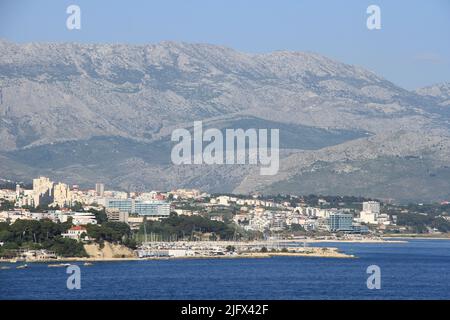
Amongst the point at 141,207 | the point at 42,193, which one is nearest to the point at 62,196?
the point at 42,193

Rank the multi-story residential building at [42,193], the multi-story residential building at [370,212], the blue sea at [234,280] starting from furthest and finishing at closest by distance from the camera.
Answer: the multi-story residential building at [370,212] → the multi-story residential building at [42,193] → the blue sea at [234,280]

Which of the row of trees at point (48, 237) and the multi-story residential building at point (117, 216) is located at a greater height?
the multi-story residential building at point (117, 216)

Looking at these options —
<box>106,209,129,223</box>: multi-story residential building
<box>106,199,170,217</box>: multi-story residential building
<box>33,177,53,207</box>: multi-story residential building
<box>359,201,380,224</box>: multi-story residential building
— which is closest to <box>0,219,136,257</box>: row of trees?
<box>106,209,129,223</box>: multi-story residential building

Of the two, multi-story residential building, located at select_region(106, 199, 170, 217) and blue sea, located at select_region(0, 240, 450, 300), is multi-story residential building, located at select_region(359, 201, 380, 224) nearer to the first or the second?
multi-story residential building, located at select_region(106, 199, 170, 217)

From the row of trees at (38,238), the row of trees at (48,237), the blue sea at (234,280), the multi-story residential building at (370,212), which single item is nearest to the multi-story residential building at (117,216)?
the row of trees at (48,237)

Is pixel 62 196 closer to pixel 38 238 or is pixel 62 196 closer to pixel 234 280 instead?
pixel 38 238

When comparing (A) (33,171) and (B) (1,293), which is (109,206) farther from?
(A) (33,171)

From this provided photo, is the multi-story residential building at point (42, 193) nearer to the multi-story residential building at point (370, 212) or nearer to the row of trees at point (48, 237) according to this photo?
the multi-story residential building at point (370, 212)
